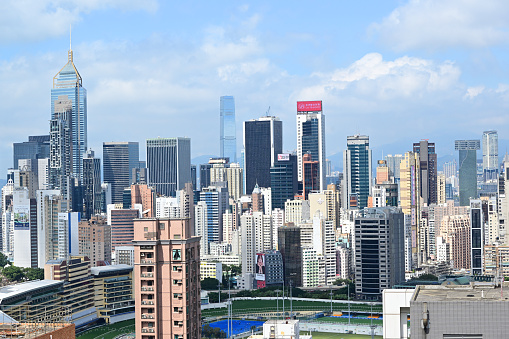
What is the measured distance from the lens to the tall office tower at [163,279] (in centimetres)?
1711

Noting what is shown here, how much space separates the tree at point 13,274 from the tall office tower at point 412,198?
97.9 ft

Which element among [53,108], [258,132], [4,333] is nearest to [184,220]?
[4,333]

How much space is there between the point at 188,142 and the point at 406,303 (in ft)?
386

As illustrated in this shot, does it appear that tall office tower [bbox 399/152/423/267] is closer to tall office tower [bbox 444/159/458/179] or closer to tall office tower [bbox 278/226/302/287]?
tall office tower [bbox 278/226/302/287]

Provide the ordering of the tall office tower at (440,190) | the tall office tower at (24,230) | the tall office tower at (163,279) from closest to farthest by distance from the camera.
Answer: the tall office tower at (163,279) < the tall office tower at (24,230) < the tall office tower at (440,190)

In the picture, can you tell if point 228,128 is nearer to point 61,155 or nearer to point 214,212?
point 61,155

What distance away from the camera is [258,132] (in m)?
119

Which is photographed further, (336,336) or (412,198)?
(412,198)

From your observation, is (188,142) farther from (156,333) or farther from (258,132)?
(156,333)

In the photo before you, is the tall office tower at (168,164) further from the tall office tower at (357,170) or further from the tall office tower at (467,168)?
the tall office tower at (467,168)

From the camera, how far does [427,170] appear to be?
9919 cm

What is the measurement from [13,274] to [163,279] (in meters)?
40.4

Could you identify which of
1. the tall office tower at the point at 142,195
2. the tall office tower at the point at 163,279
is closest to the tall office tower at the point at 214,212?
the tall office tower at the point at 142,195

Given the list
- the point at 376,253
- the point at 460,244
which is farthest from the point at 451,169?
the point at 376,253
